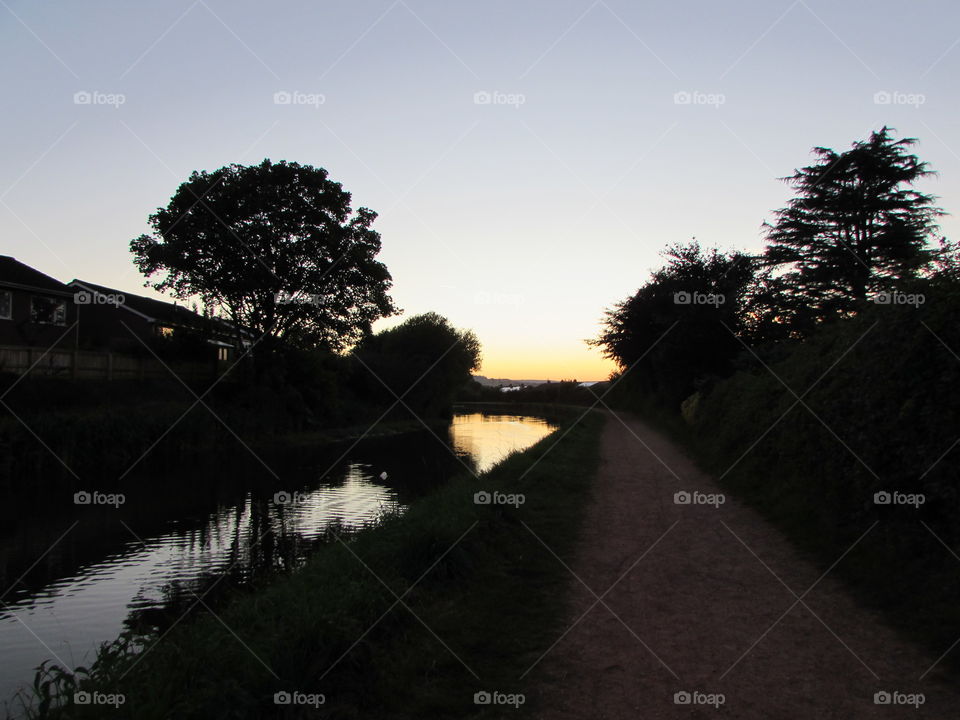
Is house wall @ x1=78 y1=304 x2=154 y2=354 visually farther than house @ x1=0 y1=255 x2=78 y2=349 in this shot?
Yes

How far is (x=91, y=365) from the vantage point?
26328 millimetres

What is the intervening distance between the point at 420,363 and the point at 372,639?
51102mm

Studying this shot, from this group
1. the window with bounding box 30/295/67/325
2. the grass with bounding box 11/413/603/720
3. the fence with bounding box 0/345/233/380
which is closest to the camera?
the grass with bounding box 11/413/603/720

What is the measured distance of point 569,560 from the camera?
8.64 m

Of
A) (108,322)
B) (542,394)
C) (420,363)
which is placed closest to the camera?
(108,322)

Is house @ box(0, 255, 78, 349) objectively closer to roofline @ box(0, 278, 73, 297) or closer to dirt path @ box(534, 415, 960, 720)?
roofline @ box(0, 278, 73, 297)

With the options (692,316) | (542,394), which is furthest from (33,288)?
(542,394)

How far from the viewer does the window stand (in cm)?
3089

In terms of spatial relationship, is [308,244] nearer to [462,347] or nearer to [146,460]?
[146,460]

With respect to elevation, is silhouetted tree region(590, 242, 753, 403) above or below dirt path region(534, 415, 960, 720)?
above

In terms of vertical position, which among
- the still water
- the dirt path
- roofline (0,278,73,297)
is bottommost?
the still water

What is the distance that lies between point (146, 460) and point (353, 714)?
67.4 feet

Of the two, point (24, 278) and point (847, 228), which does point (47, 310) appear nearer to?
point (24, 278)

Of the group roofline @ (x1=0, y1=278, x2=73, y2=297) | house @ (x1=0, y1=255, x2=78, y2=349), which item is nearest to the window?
house @ (x1=0, y1=255, x2=78, y2=349)
